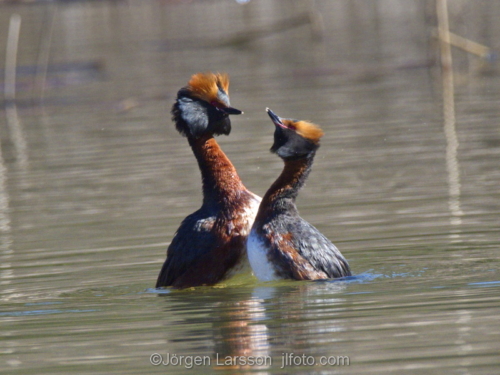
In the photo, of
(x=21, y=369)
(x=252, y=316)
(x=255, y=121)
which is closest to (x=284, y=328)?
(x=252, y=316)

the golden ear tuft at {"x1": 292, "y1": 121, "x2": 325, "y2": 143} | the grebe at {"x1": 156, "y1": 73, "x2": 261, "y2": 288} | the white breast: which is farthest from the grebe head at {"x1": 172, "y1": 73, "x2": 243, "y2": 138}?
the white breast

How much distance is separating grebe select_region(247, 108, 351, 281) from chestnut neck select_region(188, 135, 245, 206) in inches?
18.4

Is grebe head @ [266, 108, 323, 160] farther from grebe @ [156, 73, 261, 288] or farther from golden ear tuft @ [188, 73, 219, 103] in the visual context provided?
golden ear tuft @ [188, 73, 219, 103]

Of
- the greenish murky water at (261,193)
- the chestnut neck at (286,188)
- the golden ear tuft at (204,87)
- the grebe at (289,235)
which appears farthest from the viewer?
the golden ear tuft at (204,87)

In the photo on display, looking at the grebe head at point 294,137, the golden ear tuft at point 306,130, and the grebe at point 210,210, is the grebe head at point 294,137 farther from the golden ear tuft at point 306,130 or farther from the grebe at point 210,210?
the grebe at point 210,210

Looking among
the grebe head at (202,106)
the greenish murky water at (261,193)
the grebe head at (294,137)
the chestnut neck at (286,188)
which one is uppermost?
the grebe head at (202,106)

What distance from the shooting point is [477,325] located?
6020 mm

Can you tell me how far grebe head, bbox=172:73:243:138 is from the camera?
8.34 meters

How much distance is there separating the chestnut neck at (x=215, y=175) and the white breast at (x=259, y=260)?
0.63m

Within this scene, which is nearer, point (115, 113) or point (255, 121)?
point (255, 121)

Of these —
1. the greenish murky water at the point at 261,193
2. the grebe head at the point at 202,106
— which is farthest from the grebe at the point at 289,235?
the grebe head at the point at 202,106

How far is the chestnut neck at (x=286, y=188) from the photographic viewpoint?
7695 mm

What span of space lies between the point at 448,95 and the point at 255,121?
3.90 m

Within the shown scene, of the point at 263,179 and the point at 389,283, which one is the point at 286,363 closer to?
the point at 389,283
